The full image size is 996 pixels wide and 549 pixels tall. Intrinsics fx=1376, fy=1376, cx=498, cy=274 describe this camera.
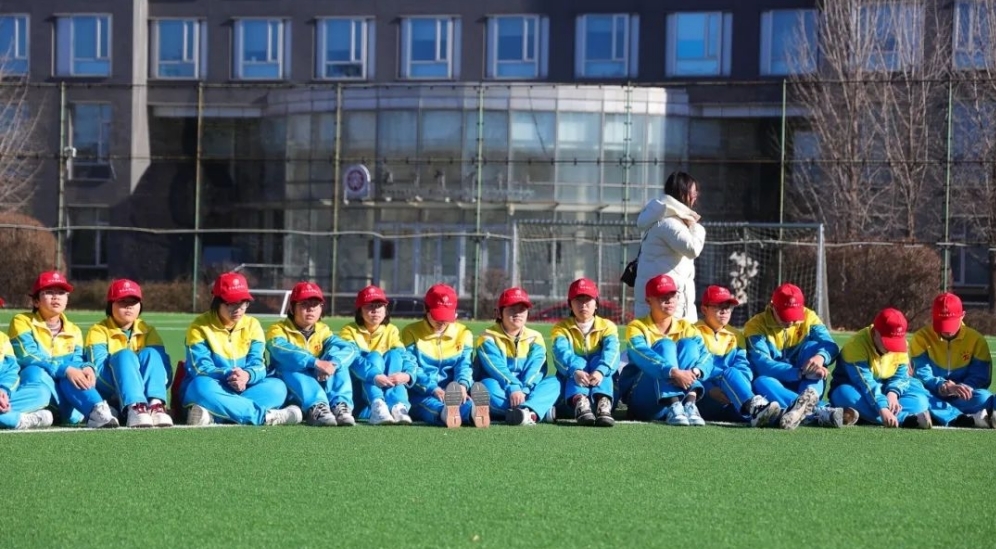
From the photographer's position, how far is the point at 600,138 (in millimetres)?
31953

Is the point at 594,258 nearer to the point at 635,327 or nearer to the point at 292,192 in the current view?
the point at 292,192

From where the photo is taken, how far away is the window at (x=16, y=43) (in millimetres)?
37875

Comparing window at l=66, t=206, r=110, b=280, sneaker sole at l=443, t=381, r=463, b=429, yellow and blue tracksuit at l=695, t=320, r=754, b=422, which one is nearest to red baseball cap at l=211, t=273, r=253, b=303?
sneaker sole at l=443, t=381, r=463, b=429

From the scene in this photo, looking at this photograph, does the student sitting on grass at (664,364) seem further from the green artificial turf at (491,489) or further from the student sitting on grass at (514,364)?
the green artificial turf at (491,489)

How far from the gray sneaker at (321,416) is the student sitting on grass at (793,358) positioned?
301cm

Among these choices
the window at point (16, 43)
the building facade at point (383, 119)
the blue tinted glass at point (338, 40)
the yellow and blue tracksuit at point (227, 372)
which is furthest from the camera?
the blue tinted glass at point (338, 40)

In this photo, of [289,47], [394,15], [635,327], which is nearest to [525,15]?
[394,15]

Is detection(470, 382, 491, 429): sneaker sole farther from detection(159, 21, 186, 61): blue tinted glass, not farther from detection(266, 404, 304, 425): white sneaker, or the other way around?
detection(159, 21, 186, 61): blue tinted glass

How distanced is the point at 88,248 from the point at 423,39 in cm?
1053

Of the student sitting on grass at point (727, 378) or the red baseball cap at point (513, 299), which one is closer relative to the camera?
the student sitting on grass at point (727, 378)

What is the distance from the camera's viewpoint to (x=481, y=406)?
909 cm

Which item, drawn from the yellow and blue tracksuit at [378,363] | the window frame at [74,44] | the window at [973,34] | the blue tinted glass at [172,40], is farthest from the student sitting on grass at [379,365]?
the window frame at [74,44]

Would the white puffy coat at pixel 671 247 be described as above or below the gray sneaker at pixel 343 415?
above

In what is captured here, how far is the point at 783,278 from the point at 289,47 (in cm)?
1861
